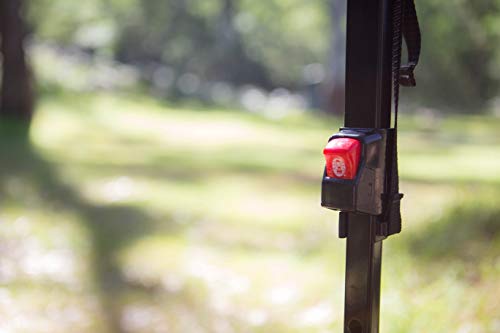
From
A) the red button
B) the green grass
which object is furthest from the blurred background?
the red button

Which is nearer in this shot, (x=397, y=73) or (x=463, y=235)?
(x=397, y=73)

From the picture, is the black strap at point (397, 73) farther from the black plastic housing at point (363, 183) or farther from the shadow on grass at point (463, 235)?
the shadow on grass at point (463, 235)

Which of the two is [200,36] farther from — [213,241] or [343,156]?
[343,156]

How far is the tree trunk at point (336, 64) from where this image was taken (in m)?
20.0

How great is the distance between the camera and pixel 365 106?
186 centimetres

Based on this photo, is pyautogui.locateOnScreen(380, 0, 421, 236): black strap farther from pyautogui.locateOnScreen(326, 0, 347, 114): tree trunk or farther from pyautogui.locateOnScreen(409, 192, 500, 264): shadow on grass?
pyautogui.locateOnScreen(326, 0, 347, 114): tree trunk

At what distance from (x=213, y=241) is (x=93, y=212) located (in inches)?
72.0

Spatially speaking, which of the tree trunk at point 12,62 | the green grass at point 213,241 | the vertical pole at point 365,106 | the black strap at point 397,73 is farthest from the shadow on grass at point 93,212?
the black strap at point 397,73

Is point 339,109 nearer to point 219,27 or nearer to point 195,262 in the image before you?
point 219,27

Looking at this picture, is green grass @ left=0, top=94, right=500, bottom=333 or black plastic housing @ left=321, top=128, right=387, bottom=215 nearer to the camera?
black plastic housing @ left=321, top=128, right=387, bottom=215

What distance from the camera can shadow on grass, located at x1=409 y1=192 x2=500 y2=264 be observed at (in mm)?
5234

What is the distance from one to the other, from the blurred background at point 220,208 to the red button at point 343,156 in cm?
254

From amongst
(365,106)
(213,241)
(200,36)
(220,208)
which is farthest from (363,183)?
(200,36)

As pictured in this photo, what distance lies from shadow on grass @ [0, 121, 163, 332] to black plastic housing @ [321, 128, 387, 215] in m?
3.21
